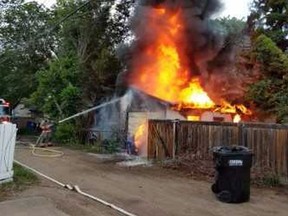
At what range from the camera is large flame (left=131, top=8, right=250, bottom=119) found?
20.9m

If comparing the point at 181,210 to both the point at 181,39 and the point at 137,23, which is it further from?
the point at 137,23

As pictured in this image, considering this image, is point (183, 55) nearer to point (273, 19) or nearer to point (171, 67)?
point (171, 67)

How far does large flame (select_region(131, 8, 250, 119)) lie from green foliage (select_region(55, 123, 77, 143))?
5398 millimetres

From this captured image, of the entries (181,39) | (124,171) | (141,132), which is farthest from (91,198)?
(181,39)

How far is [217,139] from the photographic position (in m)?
14.0

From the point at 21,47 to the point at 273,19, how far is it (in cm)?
1947

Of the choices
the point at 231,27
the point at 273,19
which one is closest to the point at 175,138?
the point at 273,19

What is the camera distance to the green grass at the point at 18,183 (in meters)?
10.1

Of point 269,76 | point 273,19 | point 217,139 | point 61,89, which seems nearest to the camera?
point 217,139

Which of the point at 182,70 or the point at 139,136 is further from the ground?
the point at 182,70

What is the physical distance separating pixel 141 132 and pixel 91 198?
33.5 feet

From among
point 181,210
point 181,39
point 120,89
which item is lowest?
point 181,210

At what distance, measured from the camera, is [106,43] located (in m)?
28.1

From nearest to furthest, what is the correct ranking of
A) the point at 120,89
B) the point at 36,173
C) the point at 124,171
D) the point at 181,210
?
the point at 181,210, the point at 36,173, the point at 124,171, the point at 120,89
